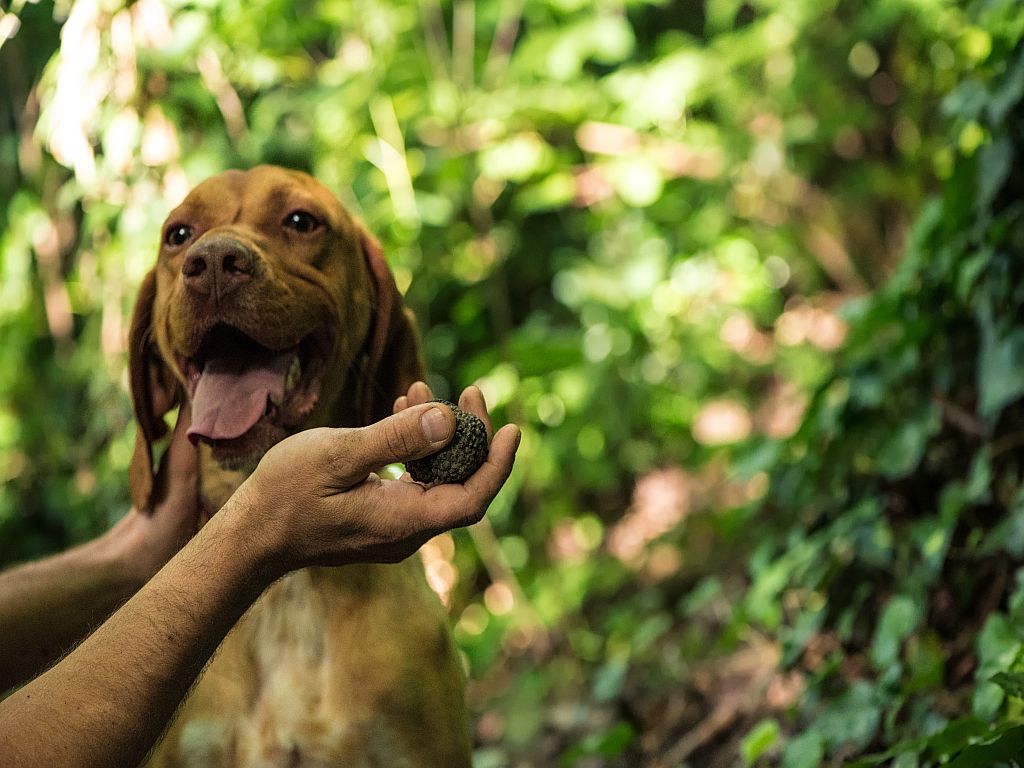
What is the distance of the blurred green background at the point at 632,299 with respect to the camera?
267 centimetres

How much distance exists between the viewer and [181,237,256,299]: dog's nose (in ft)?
5.90

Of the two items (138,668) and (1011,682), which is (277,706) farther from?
(1011,682)

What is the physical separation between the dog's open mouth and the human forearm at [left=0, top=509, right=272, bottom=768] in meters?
0.39

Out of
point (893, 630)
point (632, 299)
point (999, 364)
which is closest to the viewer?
point (893, 630)

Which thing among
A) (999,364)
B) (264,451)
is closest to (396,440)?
(264,451)

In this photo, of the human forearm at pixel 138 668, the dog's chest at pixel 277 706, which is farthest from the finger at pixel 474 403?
the dog's chest at pixel 277 706

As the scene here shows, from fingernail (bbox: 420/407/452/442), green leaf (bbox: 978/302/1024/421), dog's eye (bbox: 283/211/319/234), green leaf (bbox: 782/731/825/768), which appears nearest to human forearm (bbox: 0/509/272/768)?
fingernail (bbox: 420/407/452/442)

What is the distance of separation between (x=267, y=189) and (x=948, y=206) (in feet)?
4.80

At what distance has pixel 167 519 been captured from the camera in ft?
6.66

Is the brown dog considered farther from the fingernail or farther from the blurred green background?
the blurred green background

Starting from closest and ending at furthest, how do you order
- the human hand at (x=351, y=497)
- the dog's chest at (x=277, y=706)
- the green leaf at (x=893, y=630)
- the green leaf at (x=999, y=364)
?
1. the human hand at (x=351, y=497)
2. the dog's chest at (x=277, y=706)
3. the green leaf at (x=893, y=630)
4. the green leaf at (x=999, y=364)

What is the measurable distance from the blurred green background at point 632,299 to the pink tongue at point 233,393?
1.24 metres

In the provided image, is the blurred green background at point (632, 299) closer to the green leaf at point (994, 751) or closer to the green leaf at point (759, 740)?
the green leaf at point (759, 740)

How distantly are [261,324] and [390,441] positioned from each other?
560 mm
